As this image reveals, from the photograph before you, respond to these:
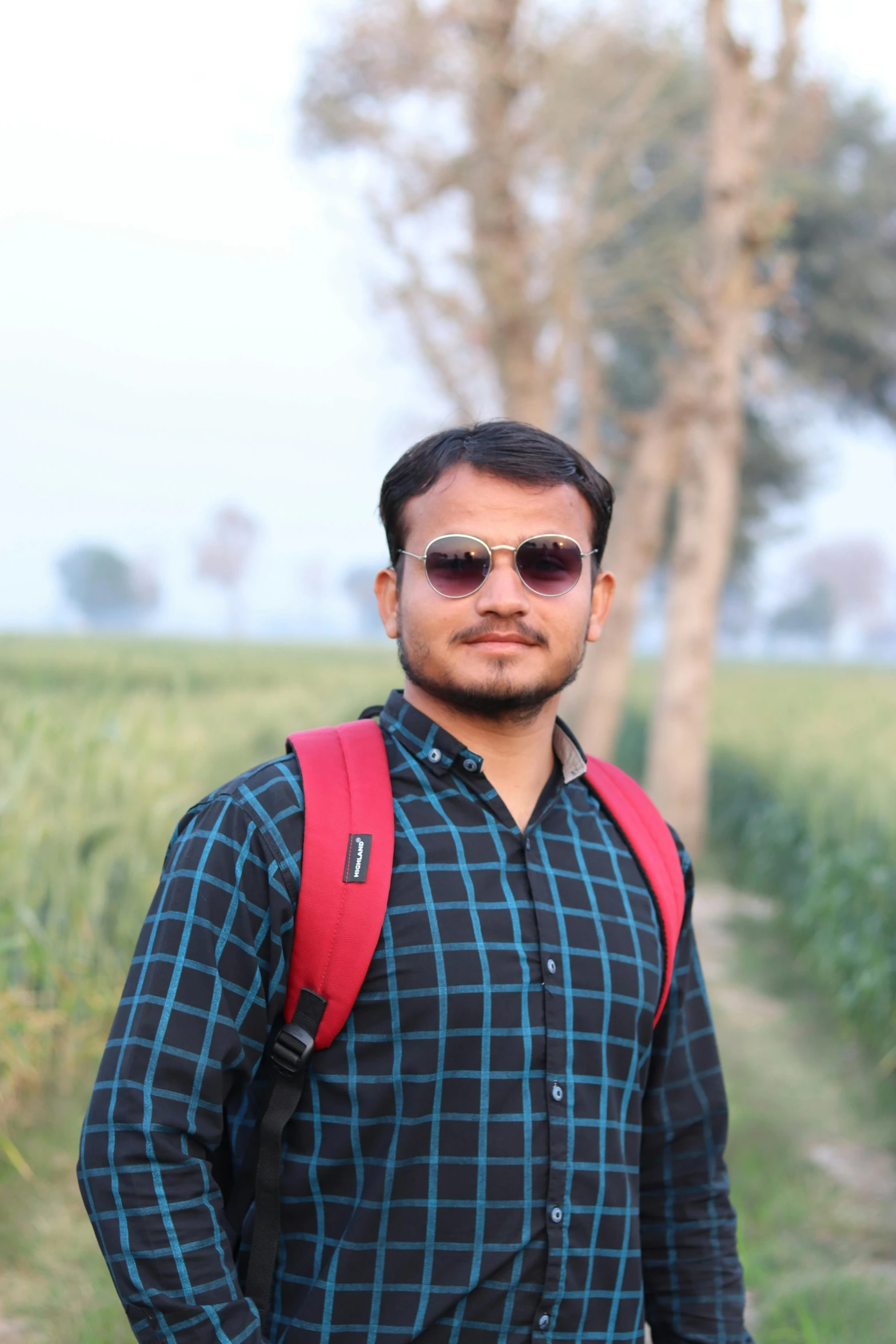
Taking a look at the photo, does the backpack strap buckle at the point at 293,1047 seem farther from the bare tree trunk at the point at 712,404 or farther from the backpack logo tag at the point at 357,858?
the bare tree trunk at the point at 712,404

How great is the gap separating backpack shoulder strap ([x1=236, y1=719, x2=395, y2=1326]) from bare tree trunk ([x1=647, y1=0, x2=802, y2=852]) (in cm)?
803

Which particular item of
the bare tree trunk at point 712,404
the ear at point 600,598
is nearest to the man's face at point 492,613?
the ear at point 600,598

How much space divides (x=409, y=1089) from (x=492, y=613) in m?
0.64

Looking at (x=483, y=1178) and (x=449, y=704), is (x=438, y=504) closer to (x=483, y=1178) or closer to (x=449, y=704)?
(x=449, y=704)

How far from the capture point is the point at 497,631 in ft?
5.59

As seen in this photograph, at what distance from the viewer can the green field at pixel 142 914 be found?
3453 millimetres

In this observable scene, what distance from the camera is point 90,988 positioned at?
14.3ft

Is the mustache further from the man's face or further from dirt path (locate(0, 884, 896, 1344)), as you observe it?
dirt path (locate(0, 884, 896, 1344))

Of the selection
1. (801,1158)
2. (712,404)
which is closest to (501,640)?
(801,1158)

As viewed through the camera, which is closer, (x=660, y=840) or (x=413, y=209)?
(x=660, y=840)

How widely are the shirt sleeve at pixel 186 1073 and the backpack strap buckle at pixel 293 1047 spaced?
0.08 ft

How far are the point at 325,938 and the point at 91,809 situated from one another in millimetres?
3544

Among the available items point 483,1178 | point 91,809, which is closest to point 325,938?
point 483,1178

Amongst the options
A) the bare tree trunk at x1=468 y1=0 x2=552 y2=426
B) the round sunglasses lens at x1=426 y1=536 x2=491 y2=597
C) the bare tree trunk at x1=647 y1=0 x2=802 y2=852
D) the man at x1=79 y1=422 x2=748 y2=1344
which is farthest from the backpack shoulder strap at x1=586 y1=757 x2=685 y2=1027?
the bare tree trunk at x1=468 y1=0 x2=552 y2=426
